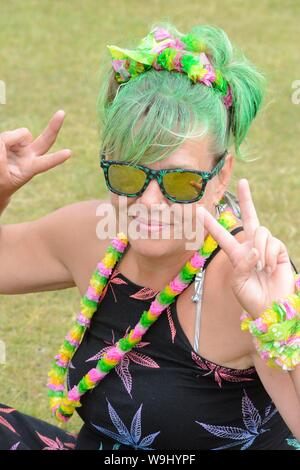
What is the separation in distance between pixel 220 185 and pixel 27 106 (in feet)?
16.6

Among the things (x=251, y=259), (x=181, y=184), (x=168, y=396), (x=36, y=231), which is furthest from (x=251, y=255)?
(x=36, y=231)

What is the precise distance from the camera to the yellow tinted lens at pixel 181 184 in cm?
245

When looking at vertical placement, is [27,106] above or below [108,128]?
below

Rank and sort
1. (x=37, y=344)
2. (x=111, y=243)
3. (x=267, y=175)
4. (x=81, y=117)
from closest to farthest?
(x=111, y=243) → (x=37, y=344) → (x=267, y=175) → (x=81, y=117)

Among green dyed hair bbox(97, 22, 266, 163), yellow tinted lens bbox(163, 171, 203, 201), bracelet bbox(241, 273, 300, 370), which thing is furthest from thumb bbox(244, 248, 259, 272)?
green dyed hair bbox(97, 22, 266, 163)

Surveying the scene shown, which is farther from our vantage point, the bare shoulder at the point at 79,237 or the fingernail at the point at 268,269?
the bare shoulder at the point at 79,237

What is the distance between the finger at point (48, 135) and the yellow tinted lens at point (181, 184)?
1.70 ft

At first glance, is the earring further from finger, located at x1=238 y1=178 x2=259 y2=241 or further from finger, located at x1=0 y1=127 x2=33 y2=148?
finger, located at x1=0 y1=127 x2=33 y2=148

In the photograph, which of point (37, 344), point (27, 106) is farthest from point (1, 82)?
point (37, 344)

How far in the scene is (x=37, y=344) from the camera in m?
4.48

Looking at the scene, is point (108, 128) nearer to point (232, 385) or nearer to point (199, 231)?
point (199, 231)

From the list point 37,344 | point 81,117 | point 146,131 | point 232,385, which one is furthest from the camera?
point 81,117

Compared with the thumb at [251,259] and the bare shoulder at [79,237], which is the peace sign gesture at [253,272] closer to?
the thumb at [251,259]

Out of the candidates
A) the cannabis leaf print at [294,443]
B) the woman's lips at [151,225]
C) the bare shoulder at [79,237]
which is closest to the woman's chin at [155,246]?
the woman's lips at [151,225]
